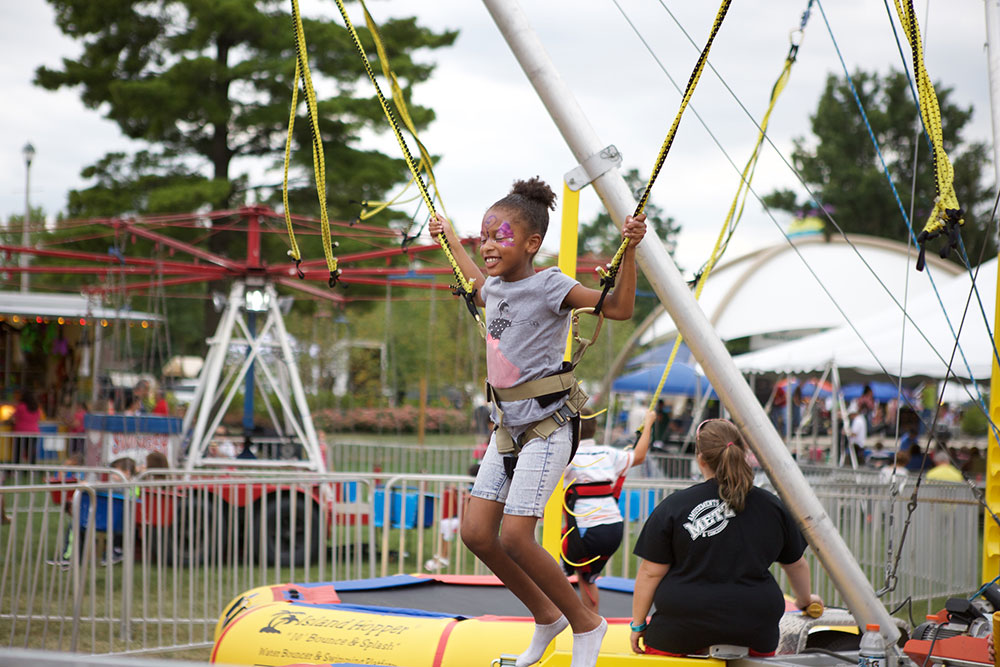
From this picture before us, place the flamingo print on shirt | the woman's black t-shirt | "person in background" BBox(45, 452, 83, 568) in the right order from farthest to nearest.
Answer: "person in background" BBox(45, 452, 83, 568) < the woman's black t-shirt < the flamingo print on shirt

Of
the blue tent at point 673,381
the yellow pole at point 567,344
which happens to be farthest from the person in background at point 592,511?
the blue tent at point 673,381

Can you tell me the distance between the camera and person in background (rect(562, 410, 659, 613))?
5113 mm

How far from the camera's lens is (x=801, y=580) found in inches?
156

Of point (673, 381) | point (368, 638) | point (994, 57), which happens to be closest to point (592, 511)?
point (368, 638)

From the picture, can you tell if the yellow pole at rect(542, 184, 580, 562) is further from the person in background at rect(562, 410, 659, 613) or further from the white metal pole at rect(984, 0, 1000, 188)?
the white metal pole at rect(984, 0, 1000, 188)

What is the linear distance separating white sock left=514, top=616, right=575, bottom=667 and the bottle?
95cm

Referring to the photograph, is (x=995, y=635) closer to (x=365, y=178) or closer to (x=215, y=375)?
(x=215, y=375)

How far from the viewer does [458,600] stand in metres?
5.55

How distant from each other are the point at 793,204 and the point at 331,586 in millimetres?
38484

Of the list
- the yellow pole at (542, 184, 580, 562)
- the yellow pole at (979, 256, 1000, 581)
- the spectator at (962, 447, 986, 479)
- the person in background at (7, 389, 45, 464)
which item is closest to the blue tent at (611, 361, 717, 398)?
the spectator at (962, 447, 986, 479)

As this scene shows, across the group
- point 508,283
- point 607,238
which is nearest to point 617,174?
point 508,283

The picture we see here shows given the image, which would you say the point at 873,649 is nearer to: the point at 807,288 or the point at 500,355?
the point at 500,355

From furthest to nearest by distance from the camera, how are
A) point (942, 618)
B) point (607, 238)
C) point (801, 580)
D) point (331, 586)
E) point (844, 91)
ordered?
point (607, 238), point (844, 91), point (331, 586), point (801, 580), point (942, 618)

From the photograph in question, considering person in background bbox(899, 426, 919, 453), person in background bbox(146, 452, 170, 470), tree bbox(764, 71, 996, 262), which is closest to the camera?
person in background bbox(146, 452, 170, 470)
